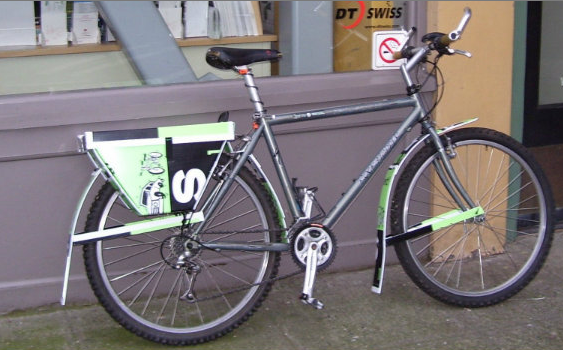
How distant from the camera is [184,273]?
164 inches

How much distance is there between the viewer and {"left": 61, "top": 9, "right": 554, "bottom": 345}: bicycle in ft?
12.5

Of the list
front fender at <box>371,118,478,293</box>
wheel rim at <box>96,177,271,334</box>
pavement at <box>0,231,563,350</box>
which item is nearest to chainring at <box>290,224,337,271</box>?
wheel rim at <box>96,177,271,334</box>

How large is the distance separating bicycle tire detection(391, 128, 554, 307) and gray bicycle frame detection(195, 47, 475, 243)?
0.11 metres

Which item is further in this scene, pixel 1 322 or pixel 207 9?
pixel 207 9

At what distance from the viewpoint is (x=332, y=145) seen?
4.70m

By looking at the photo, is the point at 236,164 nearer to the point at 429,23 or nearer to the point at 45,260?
the point at 45,260

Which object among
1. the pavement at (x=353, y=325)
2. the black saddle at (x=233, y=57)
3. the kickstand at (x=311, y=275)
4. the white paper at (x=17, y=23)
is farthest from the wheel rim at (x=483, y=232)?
the white paper at (x=17, y=23)

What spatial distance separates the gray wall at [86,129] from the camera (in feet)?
13.9

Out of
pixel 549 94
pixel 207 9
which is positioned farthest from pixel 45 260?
pixel 549 94

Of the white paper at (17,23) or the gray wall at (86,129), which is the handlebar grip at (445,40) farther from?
the white paper at (17,23)

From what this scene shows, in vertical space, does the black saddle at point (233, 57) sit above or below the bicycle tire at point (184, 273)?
above

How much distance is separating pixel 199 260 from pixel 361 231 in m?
1.23

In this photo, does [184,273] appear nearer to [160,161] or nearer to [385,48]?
[160,161]

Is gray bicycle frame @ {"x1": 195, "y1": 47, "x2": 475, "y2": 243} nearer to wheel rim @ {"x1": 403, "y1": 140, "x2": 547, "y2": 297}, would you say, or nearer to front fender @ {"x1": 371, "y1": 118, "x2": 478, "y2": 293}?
front fender @ {"x1": 371, "y1": 118, "x2": 478, "y2": 293}
